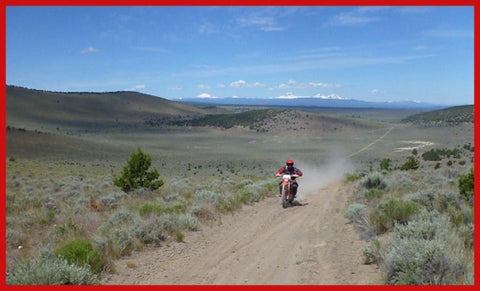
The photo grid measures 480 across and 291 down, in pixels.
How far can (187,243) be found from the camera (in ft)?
26.4

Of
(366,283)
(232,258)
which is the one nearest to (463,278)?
(366,283)

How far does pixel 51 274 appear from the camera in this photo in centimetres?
530

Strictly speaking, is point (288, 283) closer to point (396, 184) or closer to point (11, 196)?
point (396, 184)

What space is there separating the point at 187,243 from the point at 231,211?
10.6 feet

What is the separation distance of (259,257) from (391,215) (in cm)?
310

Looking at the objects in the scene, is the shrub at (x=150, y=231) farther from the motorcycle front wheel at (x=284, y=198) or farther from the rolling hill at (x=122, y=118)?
the rolling hill at (x=122, y=118)

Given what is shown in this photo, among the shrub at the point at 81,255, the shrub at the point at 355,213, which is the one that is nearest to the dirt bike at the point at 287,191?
the shrub at the point at 355,213

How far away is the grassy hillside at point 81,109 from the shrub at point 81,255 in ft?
352

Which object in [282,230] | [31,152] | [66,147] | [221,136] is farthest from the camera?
[221,136]

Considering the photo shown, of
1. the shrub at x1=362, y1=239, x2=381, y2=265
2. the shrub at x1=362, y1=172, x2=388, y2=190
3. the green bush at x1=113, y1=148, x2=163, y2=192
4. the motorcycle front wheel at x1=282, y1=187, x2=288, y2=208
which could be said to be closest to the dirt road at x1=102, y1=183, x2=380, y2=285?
the shrub at x1=362, y1=239, x2=381, y2=265

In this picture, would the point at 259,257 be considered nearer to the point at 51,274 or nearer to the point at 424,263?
the point at 424,263

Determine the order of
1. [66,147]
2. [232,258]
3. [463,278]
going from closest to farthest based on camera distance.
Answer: [463,278]
[232,258]
[66,147]

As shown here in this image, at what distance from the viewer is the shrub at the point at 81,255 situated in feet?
19.6

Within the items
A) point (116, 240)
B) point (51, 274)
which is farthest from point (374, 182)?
point (51, 274)
